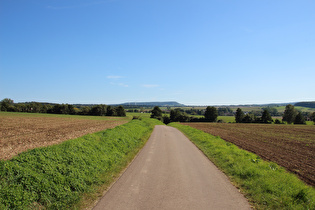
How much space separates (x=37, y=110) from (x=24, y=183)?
115 m

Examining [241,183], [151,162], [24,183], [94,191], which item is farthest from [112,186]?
[241,183]

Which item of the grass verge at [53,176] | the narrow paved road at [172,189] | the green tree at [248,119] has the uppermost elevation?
the grass verge at [53,176]

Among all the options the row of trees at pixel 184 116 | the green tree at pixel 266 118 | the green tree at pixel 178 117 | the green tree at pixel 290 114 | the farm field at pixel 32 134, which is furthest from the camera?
the green tree at pixel 178 117

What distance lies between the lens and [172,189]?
720cm

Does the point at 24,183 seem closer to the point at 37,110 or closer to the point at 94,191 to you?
the point at 94,191

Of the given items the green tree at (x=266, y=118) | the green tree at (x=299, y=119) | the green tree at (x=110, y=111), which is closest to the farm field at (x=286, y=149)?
the green tree at (x=266, y=118)

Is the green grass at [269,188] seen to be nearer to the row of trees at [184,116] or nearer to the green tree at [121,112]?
the row of trees at [184,116]

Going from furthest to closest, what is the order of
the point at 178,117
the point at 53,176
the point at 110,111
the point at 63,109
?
the point at 110,111 → the point at 63,109 → the point at 178,117 → the point at 53,176

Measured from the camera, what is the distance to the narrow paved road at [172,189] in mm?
5954

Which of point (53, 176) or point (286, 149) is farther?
point (286, 149)

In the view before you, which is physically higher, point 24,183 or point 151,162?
point 24,183

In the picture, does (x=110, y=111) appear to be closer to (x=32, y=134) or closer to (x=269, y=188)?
(x=32, y=134)

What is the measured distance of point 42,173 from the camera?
645 cm

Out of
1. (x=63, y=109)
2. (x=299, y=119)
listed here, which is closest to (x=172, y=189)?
(x=299, y=119)
